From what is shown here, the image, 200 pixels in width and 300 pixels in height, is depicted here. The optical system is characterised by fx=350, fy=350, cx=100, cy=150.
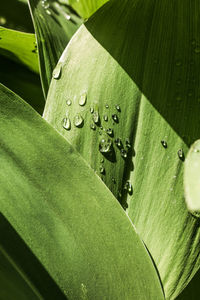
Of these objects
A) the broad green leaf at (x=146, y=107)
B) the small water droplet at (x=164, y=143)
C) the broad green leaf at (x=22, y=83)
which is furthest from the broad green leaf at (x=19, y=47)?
the small water droplet at (x=164, y=143)

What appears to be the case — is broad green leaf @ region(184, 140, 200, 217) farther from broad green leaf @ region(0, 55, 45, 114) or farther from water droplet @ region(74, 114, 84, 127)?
broad green leaf @ region(0, 55, 45, 114)

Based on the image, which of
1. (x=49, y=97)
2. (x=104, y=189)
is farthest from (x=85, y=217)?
(x=49, y=97)

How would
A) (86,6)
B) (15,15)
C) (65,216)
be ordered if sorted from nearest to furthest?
1. (65,216)
2. (86,6)
3. (15,15)

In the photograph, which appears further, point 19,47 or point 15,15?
point 15,15

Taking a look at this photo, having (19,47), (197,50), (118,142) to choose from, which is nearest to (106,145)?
(118,142)

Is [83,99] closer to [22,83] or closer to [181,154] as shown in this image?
[181,154]

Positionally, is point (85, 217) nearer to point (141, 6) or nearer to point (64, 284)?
point (64, 284)

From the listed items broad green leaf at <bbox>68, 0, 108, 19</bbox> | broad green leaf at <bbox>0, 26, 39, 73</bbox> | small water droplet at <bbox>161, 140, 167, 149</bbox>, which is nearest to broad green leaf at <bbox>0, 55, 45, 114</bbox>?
broad green leaf at <bbox>0, 26, 39, 73</bbox>
